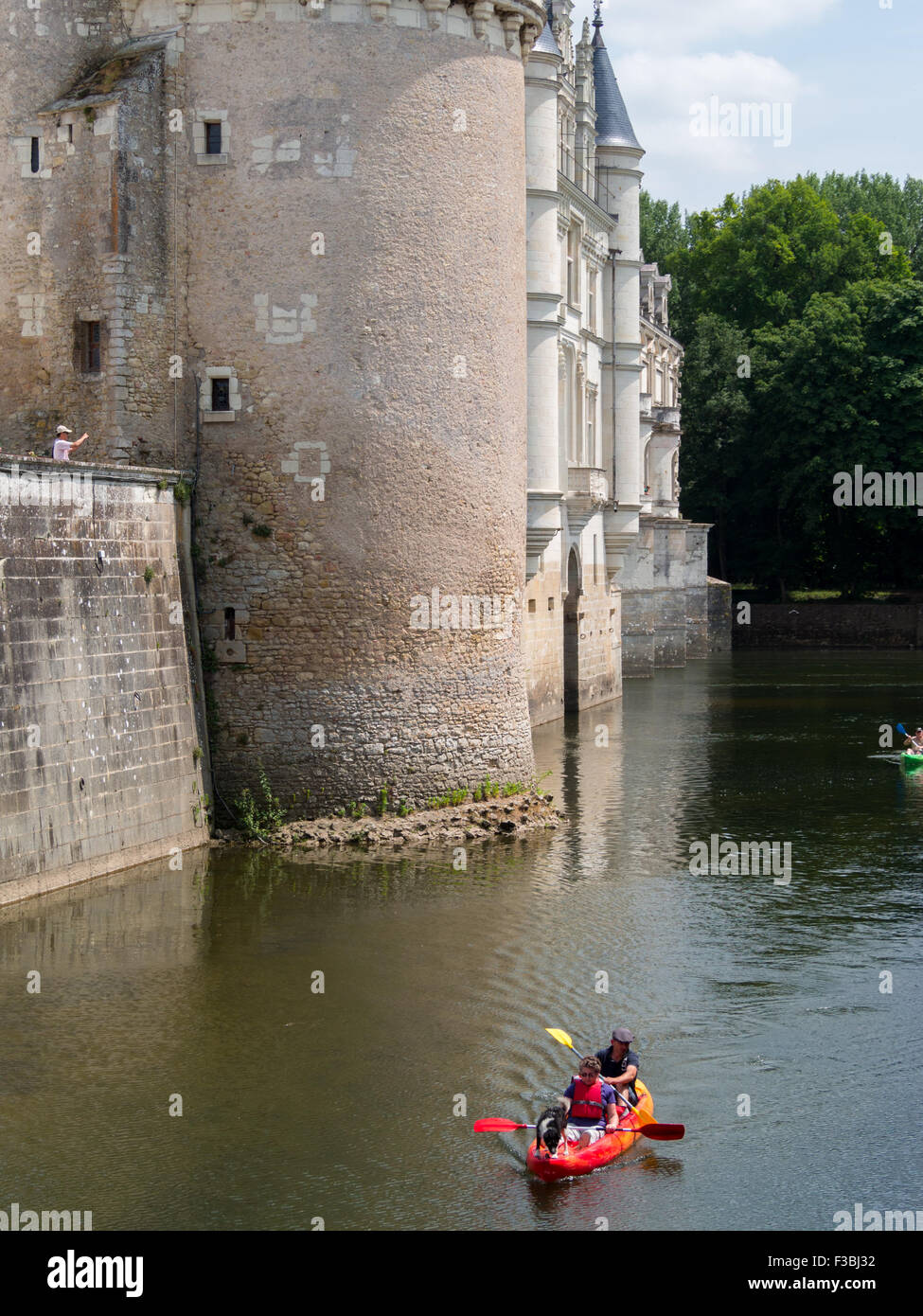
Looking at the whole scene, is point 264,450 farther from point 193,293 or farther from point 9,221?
point 9,221

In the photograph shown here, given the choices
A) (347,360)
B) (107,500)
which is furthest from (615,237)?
(107,500)

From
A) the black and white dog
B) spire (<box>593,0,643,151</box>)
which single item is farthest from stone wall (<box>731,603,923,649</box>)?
the black and white dog

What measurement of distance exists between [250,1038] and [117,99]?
13.4 metres

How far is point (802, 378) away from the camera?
69188 millimetres

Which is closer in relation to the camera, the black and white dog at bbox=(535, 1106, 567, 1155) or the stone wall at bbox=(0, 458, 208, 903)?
the black and white dog at bbox=(535, 1106, 567, 1155)

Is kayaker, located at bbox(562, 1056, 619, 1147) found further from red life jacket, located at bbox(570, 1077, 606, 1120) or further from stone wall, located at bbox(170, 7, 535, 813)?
stone wall, located at bbox(170, 7, 535, 813)

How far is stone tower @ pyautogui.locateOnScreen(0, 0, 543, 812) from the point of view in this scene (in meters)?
22.6

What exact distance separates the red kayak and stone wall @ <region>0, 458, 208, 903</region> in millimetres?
8256

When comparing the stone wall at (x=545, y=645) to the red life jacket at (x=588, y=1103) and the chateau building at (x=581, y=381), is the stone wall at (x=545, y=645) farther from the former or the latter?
the red life jacket at (x=588, y=1103)

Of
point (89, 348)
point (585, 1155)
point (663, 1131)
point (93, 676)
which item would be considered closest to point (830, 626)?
point (89, 348)

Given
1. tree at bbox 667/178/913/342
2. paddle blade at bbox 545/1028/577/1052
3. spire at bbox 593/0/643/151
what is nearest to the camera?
paddle blade at bbox 545/1028/577/1052

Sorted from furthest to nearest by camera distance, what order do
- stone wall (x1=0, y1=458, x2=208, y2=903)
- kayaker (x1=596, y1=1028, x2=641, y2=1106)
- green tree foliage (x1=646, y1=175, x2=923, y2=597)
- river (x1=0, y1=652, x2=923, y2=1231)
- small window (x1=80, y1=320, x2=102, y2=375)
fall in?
green tree foliage (x1=646, y1=175, x2=923, y2=597)
small window (x1=80, y1=320, x2=102, y2=375)
stone wall (x1=0, y1=458, x2=208, y2=903)
kayaker (x1=596, y1=1028, x2=641, y2=1106)
river (x1=0, y1=652, x2=923, y2=1231)
